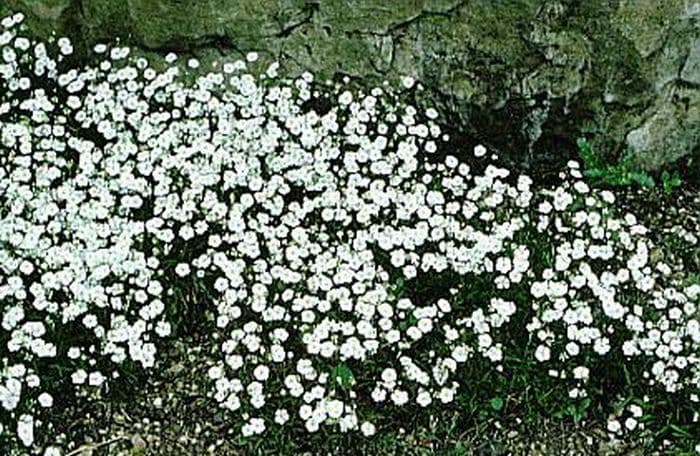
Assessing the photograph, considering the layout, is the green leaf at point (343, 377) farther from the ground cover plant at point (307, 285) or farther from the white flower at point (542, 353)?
the white flower at point (542, 353)

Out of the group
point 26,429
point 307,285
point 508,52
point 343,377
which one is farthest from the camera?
point 508,52

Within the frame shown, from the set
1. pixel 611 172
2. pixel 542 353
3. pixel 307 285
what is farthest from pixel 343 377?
pixel 611 172

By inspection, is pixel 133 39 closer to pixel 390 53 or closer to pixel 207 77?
pixel 207 77

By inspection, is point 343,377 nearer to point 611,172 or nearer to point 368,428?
point 368,428

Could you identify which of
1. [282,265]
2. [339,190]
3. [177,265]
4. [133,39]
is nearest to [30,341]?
[177,265]

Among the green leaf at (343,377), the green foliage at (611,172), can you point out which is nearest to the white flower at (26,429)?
the green leaf at (343,377)

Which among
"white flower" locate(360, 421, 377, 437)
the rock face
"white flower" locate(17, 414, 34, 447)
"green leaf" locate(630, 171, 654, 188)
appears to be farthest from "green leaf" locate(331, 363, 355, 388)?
"green leaf" locate(630, 171, 654, 188)
